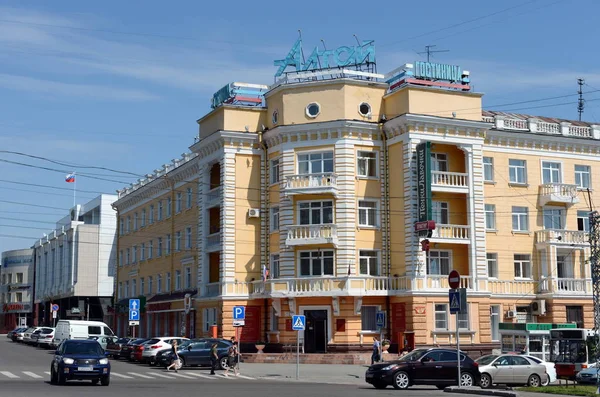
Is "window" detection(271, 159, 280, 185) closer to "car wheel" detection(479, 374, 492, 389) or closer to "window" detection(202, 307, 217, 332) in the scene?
"window" detection(202, 307, 217, 332)

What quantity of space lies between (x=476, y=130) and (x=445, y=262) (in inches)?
296

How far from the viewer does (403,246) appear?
47.5 m

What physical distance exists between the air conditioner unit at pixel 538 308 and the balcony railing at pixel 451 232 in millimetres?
6664

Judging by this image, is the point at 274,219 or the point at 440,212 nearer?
the point at 440,212

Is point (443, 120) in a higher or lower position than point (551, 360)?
higher

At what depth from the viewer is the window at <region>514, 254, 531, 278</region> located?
5162 cm

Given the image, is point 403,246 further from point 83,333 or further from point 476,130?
point 83,333

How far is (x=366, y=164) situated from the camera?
49.2 metres

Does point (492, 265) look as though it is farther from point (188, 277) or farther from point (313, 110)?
point (188, 277)

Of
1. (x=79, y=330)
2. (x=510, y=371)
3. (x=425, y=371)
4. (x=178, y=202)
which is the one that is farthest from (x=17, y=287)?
(x=425, y=371)

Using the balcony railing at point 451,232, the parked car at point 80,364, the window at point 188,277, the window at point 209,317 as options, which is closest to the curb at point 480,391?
the parked car at point 80,364

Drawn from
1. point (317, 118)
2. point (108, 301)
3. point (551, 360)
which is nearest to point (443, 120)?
point (317, 118)

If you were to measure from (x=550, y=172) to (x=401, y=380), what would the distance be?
2650cm

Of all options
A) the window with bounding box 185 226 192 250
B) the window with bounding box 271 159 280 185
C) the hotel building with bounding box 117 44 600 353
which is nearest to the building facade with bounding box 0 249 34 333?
the window with bounding box 185 226 192 250
